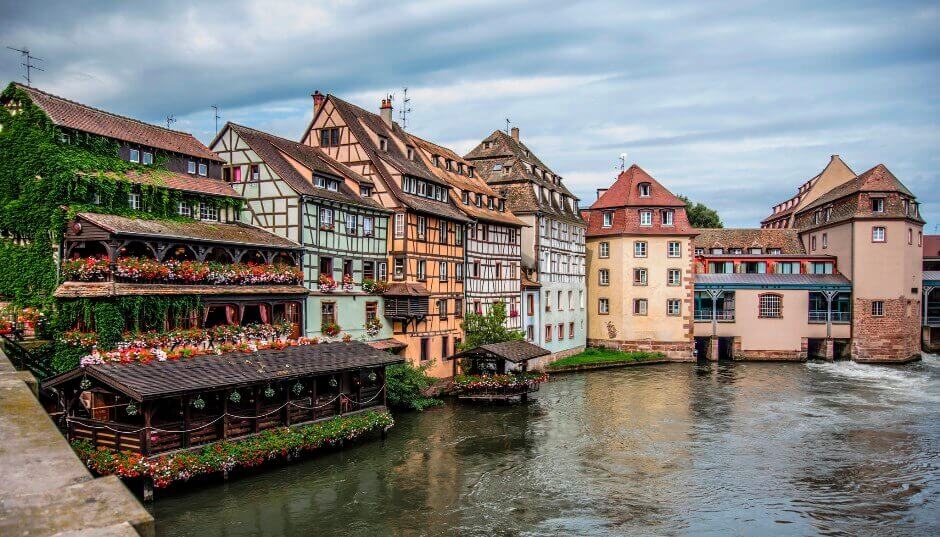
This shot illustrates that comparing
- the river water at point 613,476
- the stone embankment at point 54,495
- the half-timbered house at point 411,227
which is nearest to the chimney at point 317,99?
the half-timbered house at point 411,227

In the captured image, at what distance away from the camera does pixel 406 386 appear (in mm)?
31594

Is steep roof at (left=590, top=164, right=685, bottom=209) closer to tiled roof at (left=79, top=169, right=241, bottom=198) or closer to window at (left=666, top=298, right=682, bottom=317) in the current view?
window at (left=666, top=298, right=682, bottom=317)

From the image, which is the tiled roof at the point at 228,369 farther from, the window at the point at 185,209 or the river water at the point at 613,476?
the window at the point at 185,209

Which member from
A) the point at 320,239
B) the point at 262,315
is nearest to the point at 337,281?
the point at 320,239

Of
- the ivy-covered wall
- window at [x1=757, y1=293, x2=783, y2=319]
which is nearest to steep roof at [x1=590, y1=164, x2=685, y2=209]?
window at [x1=757, y1=293, x2=783, y2=319]

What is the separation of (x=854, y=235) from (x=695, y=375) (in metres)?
17.1

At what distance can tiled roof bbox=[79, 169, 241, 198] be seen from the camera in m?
26.2

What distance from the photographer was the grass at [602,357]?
4792cm

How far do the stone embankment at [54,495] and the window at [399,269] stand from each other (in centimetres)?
2900

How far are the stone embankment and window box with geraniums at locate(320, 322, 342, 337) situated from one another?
24.6 meters

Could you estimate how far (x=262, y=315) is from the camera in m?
28.6

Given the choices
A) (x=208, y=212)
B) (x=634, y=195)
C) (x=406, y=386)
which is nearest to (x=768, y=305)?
(x=634, y=195)

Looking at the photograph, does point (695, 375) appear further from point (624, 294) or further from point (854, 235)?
point (854, 235)

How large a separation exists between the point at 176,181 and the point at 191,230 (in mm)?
2824
